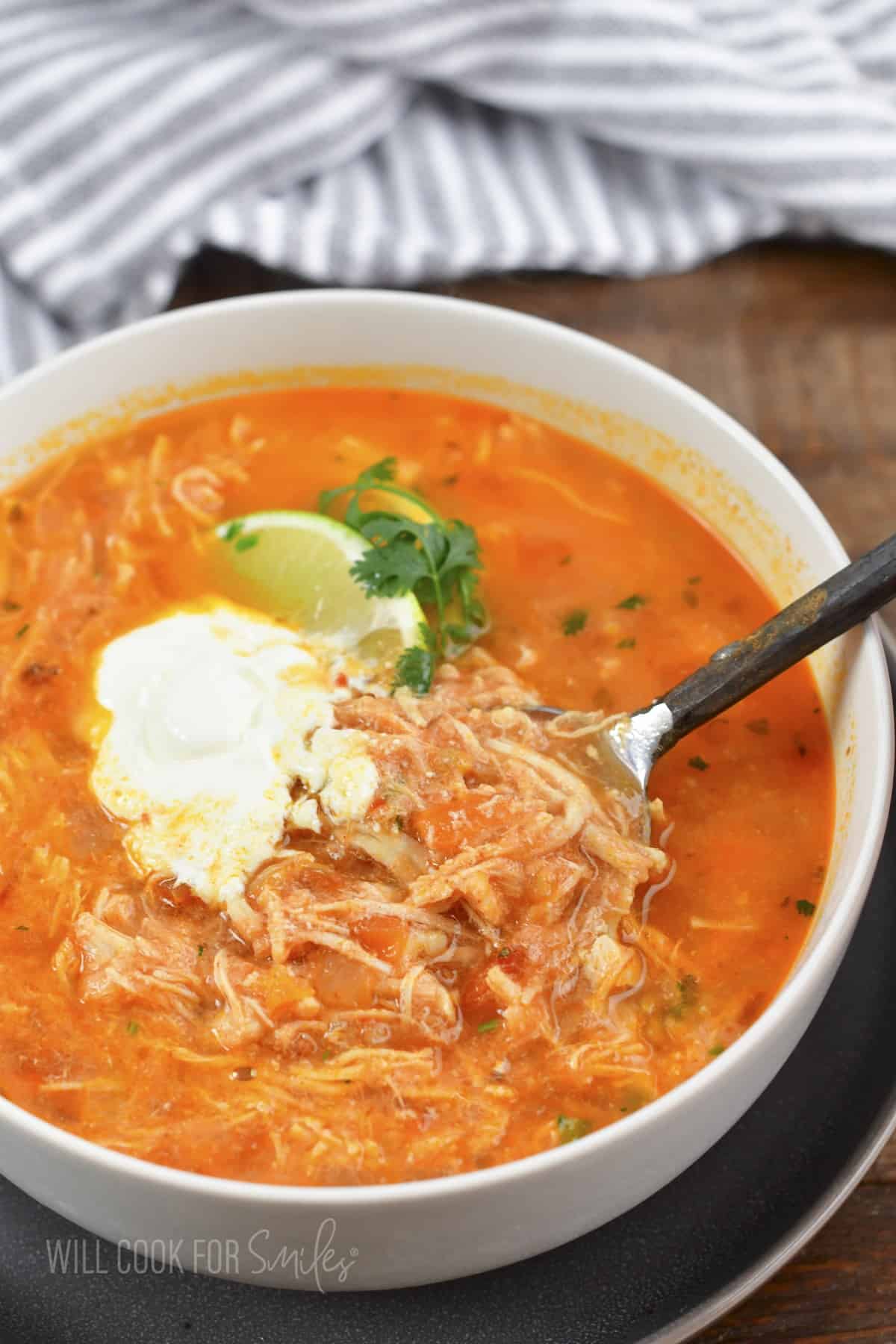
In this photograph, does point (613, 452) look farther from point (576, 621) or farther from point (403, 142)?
point (403, 142)

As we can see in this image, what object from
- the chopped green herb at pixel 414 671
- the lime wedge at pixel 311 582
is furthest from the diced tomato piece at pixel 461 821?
the lime wedge at pixel 311 582

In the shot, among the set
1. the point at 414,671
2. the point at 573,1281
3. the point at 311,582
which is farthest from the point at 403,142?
the point at 573,1281

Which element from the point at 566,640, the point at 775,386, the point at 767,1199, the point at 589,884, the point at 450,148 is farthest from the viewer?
the point at 450,148

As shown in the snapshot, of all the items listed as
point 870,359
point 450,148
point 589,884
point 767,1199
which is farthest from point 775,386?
point 767,1199

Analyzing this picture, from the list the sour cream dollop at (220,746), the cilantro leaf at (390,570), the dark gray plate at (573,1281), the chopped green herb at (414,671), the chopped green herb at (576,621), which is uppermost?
the cilantro leaf at (390,570)

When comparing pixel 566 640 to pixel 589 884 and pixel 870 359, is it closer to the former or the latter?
pixel 589 884

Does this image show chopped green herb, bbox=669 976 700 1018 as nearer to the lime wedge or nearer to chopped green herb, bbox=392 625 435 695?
chopped green herb, bbox=392 625 435 695

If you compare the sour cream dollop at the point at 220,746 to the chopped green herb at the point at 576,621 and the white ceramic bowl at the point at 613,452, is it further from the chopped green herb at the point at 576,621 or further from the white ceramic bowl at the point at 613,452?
the white ceramic bowl at the point at 613,452
